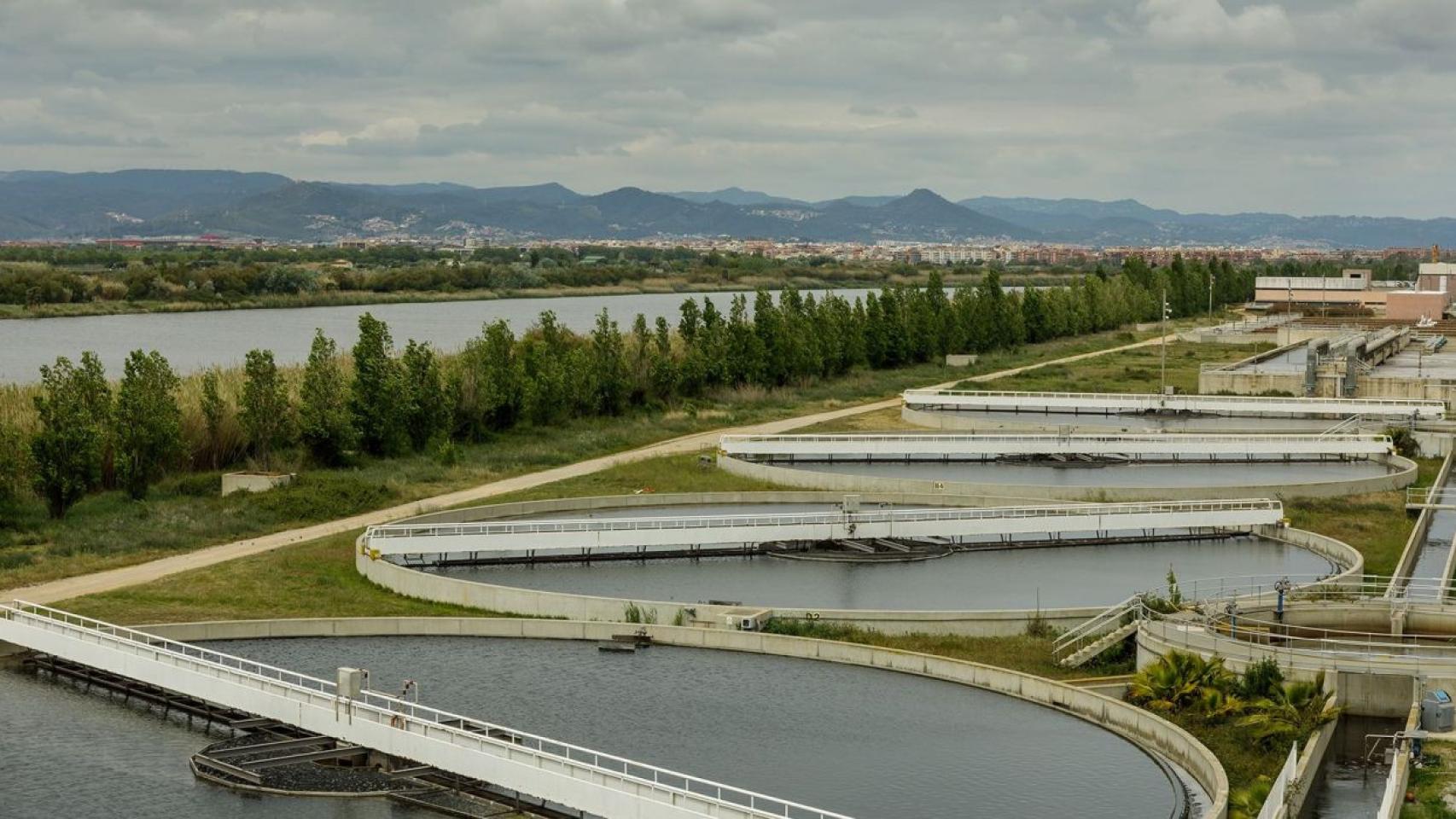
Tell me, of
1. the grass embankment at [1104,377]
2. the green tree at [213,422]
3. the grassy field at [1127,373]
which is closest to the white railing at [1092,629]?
the green tree at [213,422]

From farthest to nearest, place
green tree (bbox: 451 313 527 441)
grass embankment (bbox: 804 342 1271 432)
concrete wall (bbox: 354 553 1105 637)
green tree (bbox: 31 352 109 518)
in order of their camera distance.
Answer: grass embankment (bbox: 804 342 1271 432)
green tree (bbox: 451 313 527 441)
green tree (bbox: 31 352 109 518)
concrete wall (bbox: 354 553 1105 637)

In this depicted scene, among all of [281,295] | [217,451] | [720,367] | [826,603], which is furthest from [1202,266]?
[826,603]

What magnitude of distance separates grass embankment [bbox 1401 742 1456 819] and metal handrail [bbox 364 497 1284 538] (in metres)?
21.6

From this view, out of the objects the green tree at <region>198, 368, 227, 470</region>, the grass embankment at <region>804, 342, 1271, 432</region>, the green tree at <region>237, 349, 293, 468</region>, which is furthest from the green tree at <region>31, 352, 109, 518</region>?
the grass embankment at <region>804, 342, 1271, 432</region>

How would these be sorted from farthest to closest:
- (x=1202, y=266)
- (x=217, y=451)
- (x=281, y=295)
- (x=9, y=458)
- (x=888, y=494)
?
(x=1202, y=266) < (x=281, y=295) < (x=217, y=451) < (x=888, y=494) < (x=9, y=458)

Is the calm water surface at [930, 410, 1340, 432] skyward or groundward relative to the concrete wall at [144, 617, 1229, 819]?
skyward

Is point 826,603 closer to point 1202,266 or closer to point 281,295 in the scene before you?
point 281,295

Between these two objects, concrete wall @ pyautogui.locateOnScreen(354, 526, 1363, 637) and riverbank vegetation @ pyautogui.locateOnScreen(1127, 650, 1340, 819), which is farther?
concrete wall @ pyautogui.locateOnScreen(354, 526, 1363, 637)

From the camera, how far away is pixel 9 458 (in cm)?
5281

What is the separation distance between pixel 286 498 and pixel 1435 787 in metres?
37.1

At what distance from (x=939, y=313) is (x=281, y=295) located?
78276mm

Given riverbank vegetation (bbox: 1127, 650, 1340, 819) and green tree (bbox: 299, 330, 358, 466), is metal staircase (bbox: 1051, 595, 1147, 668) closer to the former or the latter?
riverbank vegetation (bbox: 1127, 650, 1340, 819)

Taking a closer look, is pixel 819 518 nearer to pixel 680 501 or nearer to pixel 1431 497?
pixel 680 501

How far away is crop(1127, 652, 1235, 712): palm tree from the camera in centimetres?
3275
